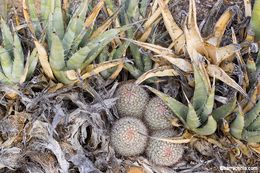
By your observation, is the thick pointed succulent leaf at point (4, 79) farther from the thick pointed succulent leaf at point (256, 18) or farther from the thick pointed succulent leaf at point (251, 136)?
the thick pointed succulent leaf at point (256, 18)

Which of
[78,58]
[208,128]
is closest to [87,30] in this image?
[78,58]

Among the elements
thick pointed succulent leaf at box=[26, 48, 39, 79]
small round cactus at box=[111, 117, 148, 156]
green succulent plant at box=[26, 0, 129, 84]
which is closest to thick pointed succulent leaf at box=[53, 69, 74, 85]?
green succulent plant at box=[26, 0, 129, 84]

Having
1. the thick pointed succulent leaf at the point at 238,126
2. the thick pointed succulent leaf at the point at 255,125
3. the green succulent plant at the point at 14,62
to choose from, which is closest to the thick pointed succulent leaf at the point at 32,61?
the green succulent plant at the point at 14,62

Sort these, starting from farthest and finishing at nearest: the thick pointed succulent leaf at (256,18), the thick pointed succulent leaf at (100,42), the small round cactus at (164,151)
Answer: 1. the thick pointed succulent leaf at (256,18)
2. the small round cactus at (164,151)
3. the thick pointed succulent leaf at (100,42)

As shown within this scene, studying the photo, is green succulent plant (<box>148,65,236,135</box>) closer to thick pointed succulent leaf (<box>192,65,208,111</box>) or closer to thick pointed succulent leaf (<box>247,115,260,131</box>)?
thick pointed succulent leaf (<box>192,65,208,111</box>)

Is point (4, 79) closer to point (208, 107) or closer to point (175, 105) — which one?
point (175, 105)
